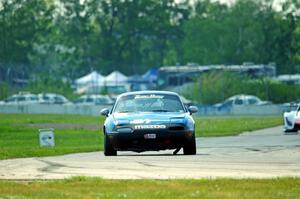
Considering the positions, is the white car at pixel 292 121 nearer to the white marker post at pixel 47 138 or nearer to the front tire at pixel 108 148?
the white marker post at pixel 47 138

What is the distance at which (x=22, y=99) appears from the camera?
279ft

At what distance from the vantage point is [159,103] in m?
27.7

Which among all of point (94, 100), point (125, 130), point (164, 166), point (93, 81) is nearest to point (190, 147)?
point (125, 130)

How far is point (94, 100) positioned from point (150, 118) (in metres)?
58.2

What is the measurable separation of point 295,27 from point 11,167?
3733 inches

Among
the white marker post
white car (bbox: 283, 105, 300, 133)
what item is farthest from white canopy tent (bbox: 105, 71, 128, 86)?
the white marker post

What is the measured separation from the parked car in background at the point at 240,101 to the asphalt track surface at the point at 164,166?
4483 centimetres

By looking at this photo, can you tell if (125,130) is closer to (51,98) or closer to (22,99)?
(22,99)

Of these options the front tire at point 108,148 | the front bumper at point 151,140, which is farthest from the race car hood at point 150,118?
the front tire at point 108,148

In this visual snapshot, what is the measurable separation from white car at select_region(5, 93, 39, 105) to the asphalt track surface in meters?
55.5

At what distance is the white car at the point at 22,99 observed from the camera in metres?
84.0

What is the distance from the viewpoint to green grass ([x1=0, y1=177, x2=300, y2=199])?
54.5ft

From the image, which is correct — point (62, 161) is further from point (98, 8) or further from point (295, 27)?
point (98, 8)

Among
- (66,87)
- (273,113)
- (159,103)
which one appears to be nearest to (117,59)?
(66,87)
